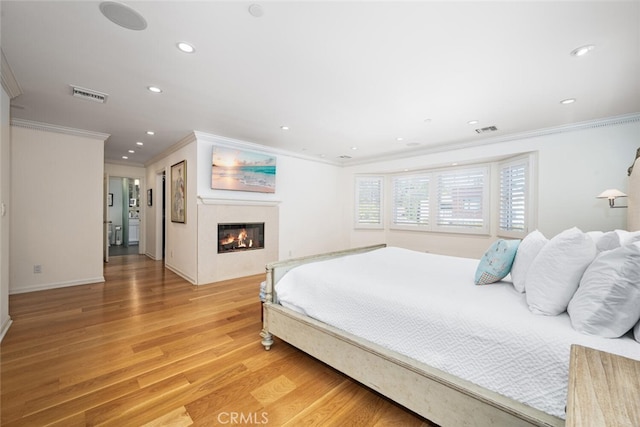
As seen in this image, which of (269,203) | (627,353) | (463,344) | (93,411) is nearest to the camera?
(627,353)

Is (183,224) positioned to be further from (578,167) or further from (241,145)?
(578,167)

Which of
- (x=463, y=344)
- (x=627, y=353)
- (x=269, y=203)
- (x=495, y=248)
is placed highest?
(x=269, y=203)

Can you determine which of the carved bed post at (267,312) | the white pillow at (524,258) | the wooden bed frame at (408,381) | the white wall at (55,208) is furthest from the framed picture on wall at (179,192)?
the white pillow at (524,258)

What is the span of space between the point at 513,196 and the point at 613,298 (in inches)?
148

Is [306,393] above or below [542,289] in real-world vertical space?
below

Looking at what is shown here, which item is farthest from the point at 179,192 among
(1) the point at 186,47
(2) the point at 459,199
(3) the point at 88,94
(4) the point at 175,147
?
(2) the point at 459,199

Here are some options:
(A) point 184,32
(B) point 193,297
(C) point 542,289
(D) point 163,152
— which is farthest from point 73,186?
(C) point 542,289

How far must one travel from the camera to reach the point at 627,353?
103 cm

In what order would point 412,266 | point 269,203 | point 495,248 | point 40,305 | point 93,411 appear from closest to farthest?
point 93,411
point 495,248
point 412,266
point 40,305
point 269,203

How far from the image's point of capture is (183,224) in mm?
4652

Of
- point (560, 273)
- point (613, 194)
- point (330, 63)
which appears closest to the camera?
point (560, 273)

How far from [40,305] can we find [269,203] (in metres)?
3.38

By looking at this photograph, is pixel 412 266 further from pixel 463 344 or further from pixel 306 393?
pixel 306 393

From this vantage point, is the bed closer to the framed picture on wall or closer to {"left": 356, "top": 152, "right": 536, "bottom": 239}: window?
{"left": 356, "top": 152, "right": 536, "bottom": 239}: window
